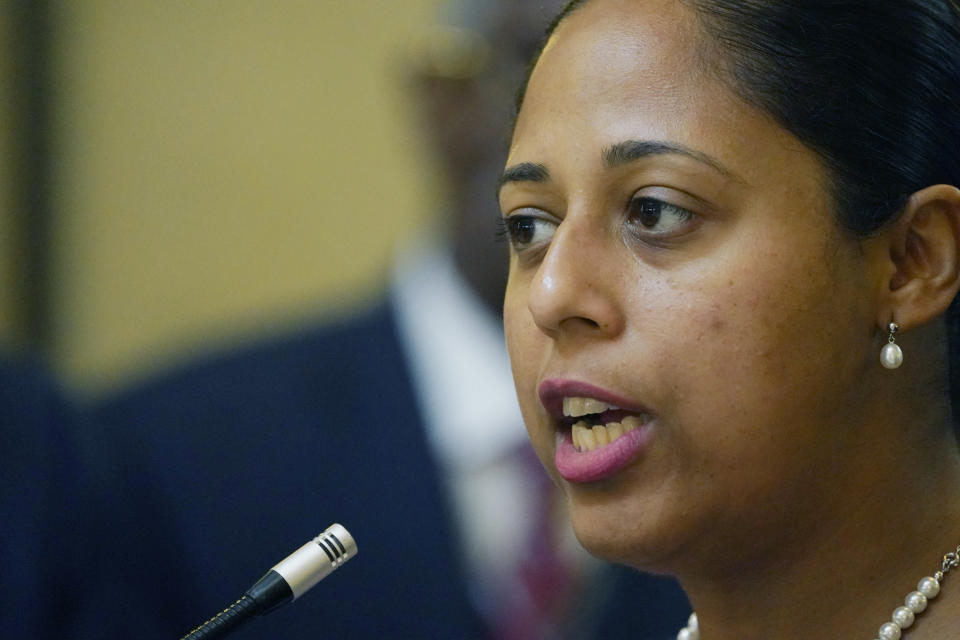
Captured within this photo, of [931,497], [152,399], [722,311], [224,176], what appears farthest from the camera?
[224,176]

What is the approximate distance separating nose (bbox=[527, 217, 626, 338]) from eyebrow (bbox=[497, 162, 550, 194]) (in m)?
0.08

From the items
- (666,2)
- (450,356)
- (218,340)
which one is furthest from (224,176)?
(666,2)

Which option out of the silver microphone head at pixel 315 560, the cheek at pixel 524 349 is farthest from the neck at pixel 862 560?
the silver microphone head at pixel 315 560

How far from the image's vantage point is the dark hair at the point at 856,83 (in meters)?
1.49

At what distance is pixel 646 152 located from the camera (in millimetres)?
1486

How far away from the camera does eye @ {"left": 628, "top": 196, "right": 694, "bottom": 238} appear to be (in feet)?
4.89

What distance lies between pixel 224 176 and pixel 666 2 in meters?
2.83

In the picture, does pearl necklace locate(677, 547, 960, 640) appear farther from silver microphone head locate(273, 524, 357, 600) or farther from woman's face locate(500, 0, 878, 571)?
silver microphone head locate(273, 524, 357, 600)

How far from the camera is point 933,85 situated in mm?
1545

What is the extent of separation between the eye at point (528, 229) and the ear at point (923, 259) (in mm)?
380

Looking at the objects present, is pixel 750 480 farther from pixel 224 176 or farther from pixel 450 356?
pixel 224 176

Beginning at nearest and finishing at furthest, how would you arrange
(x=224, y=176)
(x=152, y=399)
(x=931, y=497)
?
(x=931, y=497), (x=152, y=399), (x=224, y=176)

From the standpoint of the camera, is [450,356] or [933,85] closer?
[933,85]

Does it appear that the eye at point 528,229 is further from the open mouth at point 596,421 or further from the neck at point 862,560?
the neck at point 862,560
